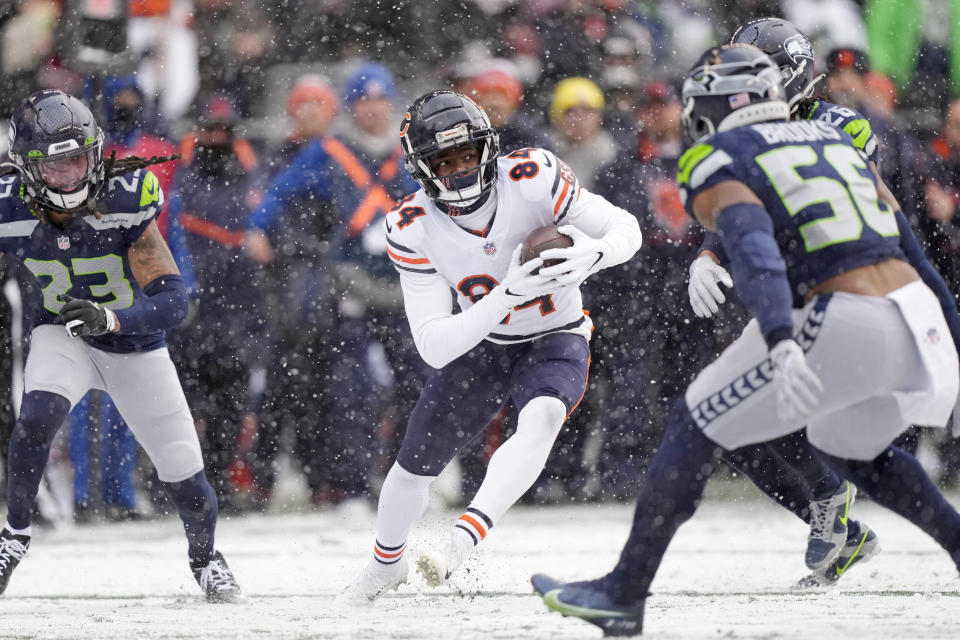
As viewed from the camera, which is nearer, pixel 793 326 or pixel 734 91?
pixel 793 326

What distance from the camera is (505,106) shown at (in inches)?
268

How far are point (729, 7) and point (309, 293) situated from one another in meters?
2.71

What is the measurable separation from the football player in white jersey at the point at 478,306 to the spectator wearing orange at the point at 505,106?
216cm

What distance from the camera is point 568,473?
698 cm

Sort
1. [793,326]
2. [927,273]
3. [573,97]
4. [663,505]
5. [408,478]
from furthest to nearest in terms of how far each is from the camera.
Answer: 1. [573,97]
2. [408,478]
3. [927,273]
4. [663,505]
5. [793,326]

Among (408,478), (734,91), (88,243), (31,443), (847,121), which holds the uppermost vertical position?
(734,91)

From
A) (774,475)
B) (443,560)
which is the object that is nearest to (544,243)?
(443,560)

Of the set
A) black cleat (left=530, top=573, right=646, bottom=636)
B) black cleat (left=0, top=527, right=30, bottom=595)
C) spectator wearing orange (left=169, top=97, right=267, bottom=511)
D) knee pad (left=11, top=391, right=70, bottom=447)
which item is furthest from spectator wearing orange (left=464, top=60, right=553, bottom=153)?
black cleat (left=530, top=573, right=646, bottom=636)

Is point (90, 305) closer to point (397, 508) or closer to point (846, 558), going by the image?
point (397, 508)

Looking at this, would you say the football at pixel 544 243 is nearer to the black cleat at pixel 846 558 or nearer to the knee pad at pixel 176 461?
the knee pad at pixel 176 461

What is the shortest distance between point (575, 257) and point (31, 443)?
1959 mm

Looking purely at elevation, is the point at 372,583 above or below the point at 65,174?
below

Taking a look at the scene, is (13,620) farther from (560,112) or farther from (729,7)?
(729,7)

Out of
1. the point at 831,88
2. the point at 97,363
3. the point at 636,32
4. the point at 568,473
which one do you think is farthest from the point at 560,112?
the point at 97,363
